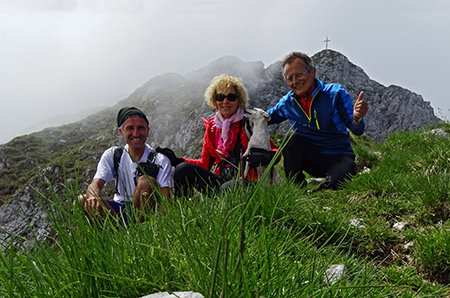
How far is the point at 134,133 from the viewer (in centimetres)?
→ 538

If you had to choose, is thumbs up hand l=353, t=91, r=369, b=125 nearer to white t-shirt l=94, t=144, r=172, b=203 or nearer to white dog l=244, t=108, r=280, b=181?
white dog l=244, t=108, r=280, b=181

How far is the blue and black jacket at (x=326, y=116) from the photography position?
648cm

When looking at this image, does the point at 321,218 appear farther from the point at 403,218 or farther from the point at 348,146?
the point at 348,146

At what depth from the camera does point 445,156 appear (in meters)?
5.43

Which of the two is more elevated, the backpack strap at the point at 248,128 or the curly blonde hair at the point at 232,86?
the curly blonde hair at the point at 232,86

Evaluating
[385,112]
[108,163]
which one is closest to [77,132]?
[385,112]

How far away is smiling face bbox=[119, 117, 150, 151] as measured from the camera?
5.34 meters

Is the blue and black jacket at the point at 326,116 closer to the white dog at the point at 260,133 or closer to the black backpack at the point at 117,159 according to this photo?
the white dog at the point at 260,133

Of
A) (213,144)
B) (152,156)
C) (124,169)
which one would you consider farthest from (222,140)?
(124,169)

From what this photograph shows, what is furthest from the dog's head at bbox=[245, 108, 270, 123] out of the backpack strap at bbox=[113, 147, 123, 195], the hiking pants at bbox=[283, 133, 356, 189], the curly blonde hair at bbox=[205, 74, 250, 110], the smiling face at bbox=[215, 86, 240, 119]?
the backpack strap at bbox=[113, 147, 123, 195]

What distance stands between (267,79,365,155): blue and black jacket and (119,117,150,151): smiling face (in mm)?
3308

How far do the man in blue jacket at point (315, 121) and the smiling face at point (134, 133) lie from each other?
3.30 m

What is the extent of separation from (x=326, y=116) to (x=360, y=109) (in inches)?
37.7

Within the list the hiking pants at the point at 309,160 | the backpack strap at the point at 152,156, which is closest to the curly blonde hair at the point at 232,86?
the hiking pants at the point at 309,160
